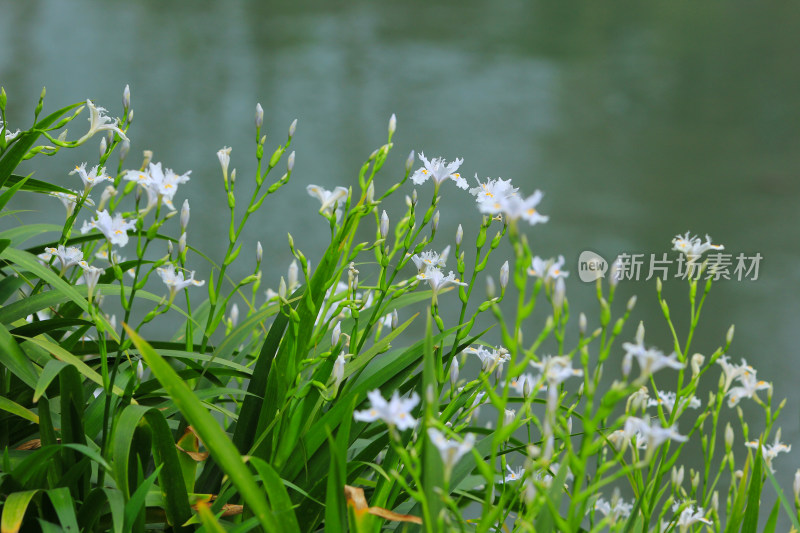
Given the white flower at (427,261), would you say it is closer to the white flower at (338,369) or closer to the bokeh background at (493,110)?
the white flower at (338,369)

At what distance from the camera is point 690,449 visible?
90.6 inches

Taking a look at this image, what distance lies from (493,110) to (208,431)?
13.6 ft

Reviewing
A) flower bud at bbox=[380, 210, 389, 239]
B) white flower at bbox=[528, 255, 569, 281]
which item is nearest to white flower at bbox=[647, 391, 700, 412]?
white flower at bbox=[528, 255, 569, 281]

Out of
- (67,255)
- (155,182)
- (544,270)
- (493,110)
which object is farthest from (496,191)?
(493,110)

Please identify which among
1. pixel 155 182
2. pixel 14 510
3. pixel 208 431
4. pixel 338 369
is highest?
pixel 155 182

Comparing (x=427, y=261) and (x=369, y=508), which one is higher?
(x=427, y=261)

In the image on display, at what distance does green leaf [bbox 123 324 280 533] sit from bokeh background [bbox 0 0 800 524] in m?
1.94

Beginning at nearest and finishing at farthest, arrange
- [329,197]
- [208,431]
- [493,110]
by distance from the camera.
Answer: [208,431] < [329,197] < [493,110]

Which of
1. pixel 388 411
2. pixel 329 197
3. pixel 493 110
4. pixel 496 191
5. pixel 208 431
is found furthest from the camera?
pixel 493 110

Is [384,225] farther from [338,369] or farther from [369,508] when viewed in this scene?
[369,508]

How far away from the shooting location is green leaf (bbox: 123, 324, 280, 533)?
0.75 meters

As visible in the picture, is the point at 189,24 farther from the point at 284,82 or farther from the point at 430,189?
the point at 430,189

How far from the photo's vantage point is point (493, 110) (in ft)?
15.3

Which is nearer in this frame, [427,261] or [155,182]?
[155,182]
